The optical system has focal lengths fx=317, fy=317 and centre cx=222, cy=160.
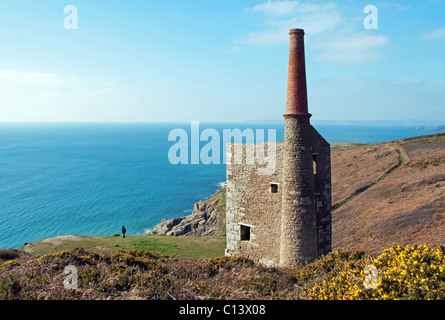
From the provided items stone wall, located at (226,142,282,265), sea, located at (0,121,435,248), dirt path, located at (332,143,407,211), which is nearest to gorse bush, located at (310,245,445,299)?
stone wall, located at (226,142,282,265)

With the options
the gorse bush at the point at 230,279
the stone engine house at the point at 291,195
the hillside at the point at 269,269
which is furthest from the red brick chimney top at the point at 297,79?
the gorse bush at the point at 230,279

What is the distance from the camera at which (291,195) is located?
654 inches

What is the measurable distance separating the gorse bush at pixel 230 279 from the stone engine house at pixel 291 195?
117 inches

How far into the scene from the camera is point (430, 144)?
50.4 m

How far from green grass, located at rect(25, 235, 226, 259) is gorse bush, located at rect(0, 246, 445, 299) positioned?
11.0 m

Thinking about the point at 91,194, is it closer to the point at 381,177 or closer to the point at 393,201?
the point at 381,177

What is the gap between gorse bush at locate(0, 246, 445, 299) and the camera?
7.99 m

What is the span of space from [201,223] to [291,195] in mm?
37313

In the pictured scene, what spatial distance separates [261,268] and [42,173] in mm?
113642

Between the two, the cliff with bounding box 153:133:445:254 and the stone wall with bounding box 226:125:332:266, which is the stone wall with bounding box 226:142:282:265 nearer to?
the stone wall with bounding box 226:125:332:266

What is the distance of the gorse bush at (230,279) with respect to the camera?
26.2 ft

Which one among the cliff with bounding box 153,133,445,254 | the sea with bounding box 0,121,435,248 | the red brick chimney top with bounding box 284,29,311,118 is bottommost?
the sea with bounding box 0,121,435,248
